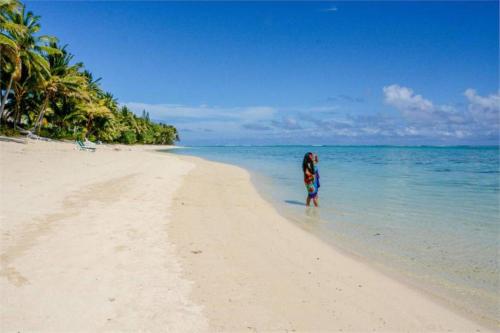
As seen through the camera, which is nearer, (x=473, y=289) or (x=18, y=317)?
(x=18, y=317)

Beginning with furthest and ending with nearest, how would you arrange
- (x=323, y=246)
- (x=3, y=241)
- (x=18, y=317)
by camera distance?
(x=323, y=246), (x=3, y=241), (x=18, y=317)

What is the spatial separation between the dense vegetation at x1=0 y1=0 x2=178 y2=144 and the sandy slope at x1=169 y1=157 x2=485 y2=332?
947 inches

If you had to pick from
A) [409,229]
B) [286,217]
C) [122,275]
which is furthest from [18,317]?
[409,229]

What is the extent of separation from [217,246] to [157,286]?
2.04m

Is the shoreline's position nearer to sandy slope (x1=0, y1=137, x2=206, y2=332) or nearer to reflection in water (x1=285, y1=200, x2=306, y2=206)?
reflection in water (x1=285, y1=200, x2=306, y2=206)

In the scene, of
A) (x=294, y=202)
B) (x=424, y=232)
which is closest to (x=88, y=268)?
(x=424, y=232)

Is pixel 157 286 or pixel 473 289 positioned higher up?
pixel 157 286

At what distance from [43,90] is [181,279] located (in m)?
39.1

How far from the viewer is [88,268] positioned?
4.76m

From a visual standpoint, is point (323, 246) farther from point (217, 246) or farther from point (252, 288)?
point (252, 288)

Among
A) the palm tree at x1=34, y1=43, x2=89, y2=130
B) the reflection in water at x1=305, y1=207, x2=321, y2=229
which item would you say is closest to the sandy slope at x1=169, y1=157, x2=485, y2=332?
the reflection in water at x1=305, y1=207, x2=321, y2=229

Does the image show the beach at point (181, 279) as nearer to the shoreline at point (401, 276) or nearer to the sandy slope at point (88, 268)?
the sandy slope at point (88, 268)

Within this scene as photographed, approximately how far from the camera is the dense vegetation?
87.3ft

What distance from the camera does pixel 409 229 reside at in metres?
8.72
